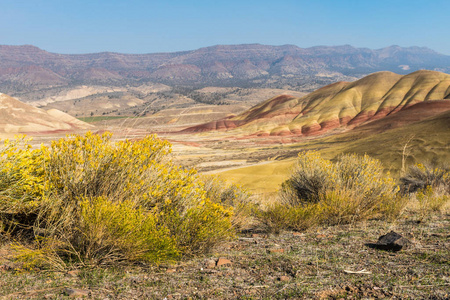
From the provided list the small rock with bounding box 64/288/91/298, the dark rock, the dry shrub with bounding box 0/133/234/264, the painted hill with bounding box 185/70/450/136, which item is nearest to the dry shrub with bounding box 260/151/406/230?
the dark rock

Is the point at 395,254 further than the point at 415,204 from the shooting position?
No

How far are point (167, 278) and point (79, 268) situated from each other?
128 cm

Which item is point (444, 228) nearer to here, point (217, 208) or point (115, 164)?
point (217, 208)

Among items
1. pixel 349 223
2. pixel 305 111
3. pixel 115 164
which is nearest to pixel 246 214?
pixel 349 223

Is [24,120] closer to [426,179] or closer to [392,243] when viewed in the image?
[426,179]

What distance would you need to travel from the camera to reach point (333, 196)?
8023 mm

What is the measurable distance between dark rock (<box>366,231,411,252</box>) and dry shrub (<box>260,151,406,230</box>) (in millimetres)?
1916

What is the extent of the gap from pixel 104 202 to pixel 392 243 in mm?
4672

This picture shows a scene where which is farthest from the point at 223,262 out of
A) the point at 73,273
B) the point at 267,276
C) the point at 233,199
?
the point at 233,199

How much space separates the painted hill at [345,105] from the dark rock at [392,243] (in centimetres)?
7334

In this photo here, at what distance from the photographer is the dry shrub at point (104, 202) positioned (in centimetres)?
457

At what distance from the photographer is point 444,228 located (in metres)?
6.85

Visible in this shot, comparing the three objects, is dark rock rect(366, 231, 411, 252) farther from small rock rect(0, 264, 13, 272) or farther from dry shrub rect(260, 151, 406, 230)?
small rock rect(0, 264, 13, 272)

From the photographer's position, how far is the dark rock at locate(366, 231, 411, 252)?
540 centimetres
